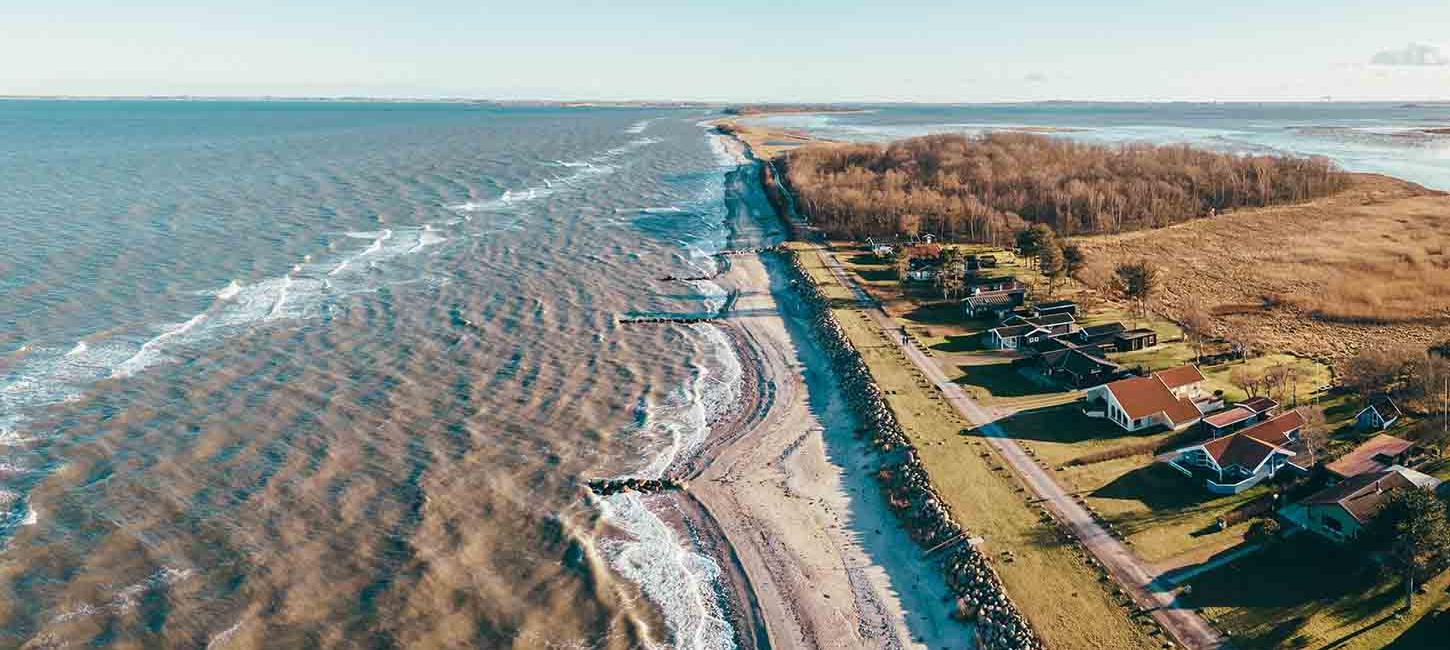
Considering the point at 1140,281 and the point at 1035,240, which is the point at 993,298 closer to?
the point at 1140,281

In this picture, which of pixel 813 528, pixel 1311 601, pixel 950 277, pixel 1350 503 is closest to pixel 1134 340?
pixel 950 277

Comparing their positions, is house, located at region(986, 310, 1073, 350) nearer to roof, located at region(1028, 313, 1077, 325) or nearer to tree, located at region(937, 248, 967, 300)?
roof, located at region(1028, 313, 1077, 325)

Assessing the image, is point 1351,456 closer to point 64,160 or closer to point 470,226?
point 470,226

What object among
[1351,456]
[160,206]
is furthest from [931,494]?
[160,206]

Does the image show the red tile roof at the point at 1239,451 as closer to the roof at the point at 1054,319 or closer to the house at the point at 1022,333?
the house at the point at 1022,333

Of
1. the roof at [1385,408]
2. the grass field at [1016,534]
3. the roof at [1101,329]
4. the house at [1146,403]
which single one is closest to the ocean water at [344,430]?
the grass field at [1016,534]

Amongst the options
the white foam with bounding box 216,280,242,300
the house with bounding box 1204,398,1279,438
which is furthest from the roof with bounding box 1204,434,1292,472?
the white foam with bounding box 216,280,242,300
